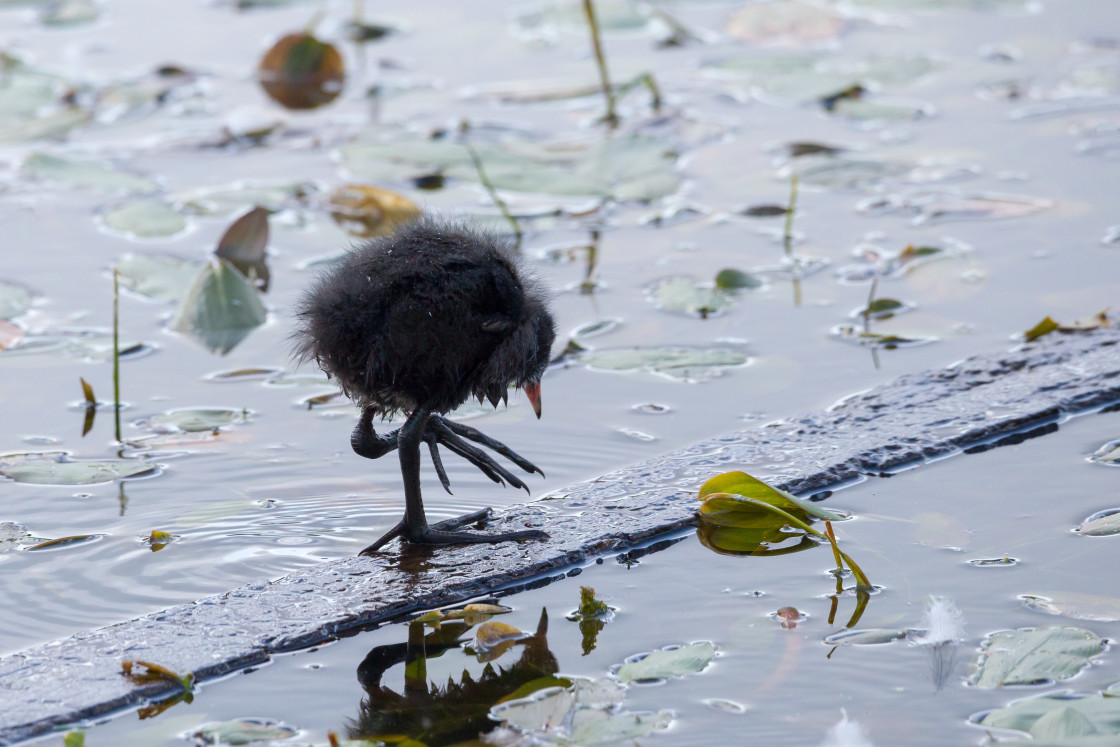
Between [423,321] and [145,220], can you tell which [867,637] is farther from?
[145,220]

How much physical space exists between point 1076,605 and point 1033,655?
25 centimetres

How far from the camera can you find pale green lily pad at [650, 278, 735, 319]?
430 cm

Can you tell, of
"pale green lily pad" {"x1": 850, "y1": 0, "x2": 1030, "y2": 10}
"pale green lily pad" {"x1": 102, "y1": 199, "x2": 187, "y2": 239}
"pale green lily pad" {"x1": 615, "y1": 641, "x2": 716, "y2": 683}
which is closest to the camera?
"pale green lily pad" {"x1": 615, "y1": 641, "x2": 716, "y2": 683}

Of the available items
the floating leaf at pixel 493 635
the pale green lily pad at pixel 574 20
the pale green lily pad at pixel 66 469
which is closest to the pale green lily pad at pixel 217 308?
the pale green lily pad at pixel 66 469

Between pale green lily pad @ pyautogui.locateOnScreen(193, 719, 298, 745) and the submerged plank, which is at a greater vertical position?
the submerged plank

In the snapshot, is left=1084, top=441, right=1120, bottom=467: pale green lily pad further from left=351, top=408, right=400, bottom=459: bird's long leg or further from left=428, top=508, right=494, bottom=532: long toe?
left=351, top=408, right=400, bottom=459: bird's long leg

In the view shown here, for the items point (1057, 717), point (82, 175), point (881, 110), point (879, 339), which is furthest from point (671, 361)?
point (82, 175)

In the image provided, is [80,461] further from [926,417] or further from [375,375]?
[926,417]

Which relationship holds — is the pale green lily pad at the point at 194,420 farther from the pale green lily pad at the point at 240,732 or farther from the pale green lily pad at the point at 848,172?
the pale green lily pad at the point at 848,172

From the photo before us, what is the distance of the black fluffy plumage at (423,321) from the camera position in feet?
9.14

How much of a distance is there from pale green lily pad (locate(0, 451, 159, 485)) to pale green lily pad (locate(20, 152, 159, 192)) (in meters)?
2.25

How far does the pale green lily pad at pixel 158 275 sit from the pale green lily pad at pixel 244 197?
A: 1.70 feet

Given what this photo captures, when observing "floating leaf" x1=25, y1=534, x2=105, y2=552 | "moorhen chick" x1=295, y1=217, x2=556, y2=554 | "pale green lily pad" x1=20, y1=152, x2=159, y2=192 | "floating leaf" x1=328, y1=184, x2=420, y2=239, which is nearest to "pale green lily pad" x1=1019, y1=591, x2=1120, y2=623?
"moorhen chick" x1=295, y1=217, x2=556, y2=554

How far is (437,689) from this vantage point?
2432 mm
